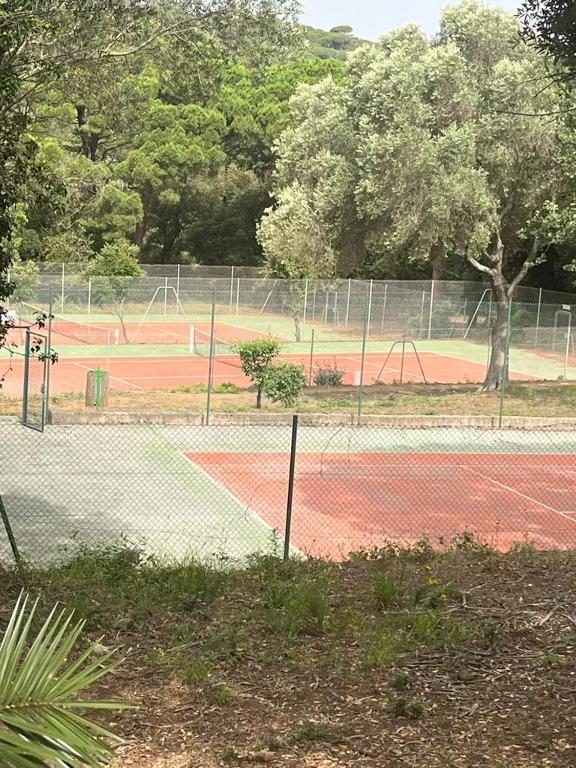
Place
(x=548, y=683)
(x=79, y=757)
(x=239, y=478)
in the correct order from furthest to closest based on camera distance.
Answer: (x=239, y=478)
(x=548, y=683)
(x=79, y=757)

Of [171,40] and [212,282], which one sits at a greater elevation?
[171,40]

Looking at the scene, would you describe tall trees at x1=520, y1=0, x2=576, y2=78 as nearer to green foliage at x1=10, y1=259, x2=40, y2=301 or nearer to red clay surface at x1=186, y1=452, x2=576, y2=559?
red clay surface at x1=186, y1=452, x2=576, y2=559

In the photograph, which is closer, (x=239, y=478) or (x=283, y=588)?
(x=283, y=588)

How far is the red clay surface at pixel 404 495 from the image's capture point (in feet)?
39.8

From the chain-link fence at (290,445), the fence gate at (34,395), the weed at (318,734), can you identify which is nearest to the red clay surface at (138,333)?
the chain-link fence at (290,445)

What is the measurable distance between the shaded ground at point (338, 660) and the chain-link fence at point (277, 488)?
2.07 meters

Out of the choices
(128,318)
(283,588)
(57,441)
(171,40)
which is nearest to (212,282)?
(128,318)

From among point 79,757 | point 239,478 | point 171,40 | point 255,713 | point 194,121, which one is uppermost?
point 194,121

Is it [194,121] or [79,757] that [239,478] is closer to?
[79,757]

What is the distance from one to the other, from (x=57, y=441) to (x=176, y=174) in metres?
38.3

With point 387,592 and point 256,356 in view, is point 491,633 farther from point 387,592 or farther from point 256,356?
point 256,356

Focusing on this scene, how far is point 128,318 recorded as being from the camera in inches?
1517

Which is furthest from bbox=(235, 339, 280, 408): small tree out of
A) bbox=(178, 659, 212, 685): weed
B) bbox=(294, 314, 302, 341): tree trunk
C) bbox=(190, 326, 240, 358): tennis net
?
bbox=(178, 659, 212, 685): weed

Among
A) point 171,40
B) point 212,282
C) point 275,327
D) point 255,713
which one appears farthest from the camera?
point 212,282
